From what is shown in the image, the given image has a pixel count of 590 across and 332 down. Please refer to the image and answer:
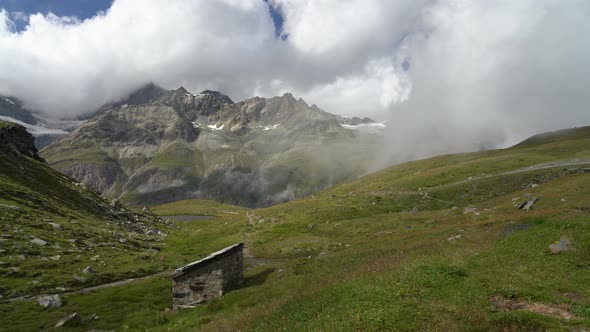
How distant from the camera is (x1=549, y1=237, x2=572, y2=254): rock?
69.7 ft

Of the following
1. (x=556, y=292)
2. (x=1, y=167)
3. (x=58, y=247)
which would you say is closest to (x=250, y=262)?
(x=58, y=247)

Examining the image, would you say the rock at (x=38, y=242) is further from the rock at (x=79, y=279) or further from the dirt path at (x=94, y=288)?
the dirt path at (x=94, y=288)

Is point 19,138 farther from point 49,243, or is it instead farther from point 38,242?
point 38,242

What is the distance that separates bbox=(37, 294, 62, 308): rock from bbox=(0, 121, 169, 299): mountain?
3.20m

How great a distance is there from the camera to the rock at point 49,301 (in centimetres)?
2891

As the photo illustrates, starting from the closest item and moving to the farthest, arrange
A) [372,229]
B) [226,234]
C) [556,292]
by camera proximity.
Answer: [556,292], [372,229], [226,234]

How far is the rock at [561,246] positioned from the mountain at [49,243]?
1646 inches

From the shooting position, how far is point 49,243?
45.4 meters

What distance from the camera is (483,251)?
22.9m

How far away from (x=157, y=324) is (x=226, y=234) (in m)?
55.9

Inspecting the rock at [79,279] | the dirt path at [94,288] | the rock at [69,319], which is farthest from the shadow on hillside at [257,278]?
the rock at [79,279]

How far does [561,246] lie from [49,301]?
131ft

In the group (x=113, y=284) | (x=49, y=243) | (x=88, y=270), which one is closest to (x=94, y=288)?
(x=113, y=284)

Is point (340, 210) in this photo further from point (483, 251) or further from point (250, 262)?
point (483, 251)
